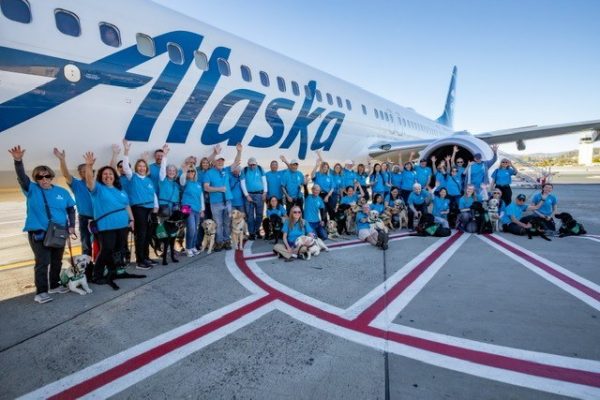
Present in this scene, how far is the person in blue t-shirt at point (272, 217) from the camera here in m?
6.33

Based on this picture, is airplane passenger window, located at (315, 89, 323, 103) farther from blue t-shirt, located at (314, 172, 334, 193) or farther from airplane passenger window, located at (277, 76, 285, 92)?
blue t-shirt, located at (314, 172, 334, 193)

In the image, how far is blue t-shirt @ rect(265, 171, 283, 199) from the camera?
6891 millimetres

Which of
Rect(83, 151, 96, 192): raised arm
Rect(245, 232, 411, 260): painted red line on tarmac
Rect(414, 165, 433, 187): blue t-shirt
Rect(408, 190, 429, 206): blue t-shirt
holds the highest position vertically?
Rect(83, 151, 96, 192): raised arm

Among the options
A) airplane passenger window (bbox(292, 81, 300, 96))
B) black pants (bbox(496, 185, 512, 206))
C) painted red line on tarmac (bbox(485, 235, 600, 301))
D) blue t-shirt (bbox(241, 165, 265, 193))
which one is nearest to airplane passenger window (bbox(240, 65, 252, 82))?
airplane passenger window (bbox(292, 81, 300, 96))

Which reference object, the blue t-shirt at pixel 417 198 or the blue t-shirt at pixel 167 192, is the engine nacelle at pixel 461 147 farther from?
the blue t-shirt at pixel 167 192

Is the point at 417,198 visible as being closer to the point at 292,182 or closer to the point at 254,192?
the point at 292,182

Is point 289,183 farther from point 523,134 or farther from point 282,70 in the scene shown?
point 523,134

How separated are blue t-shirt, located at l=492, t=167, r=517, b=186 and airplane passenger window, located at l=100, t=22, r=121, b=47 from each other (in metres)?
8.36

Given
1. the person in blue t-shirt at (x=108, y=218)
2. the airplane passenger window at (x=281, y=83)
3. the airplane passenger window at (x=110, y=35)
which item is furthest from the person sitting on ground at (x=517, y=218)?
the airplane passenger window at (x=110, y=35)

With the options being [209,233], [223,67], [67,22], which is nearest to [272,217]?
[209,233]

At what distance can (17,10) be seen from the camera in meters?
3.25

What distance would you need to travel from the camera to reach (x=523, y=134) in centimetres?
1122

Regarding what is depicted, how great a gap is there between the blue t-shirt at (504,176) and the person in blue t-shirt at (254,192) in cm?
583

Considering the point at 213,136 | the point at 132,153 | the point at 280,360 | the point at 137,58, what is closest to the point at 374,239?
the point at 213,136
